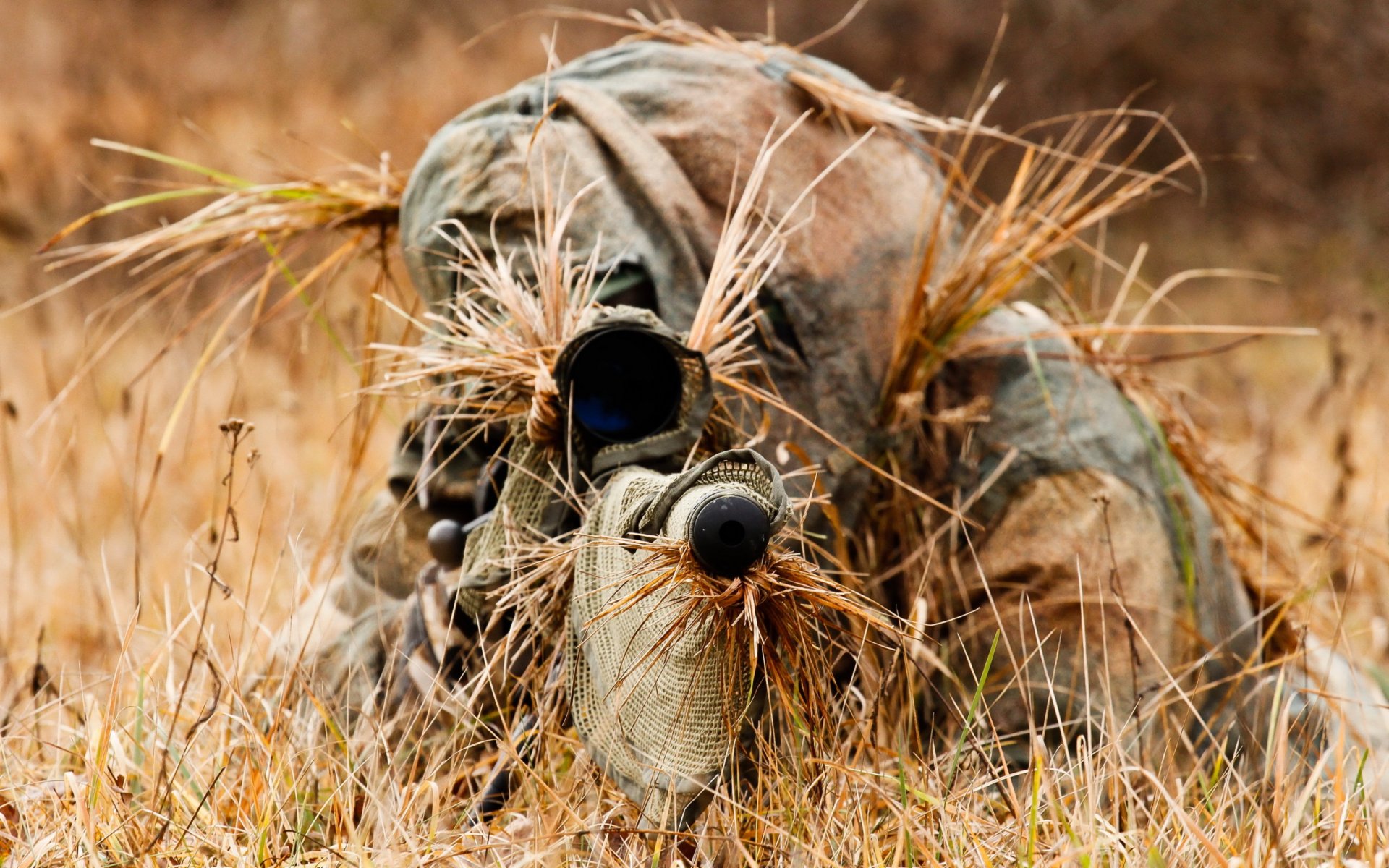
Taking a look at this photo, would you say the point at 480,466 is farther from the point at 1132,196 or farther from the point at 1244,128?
the point at 1244,128

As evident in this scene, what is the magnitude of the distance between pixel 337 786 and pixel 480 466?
0.46 metres

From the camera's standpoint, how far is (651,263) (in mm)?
1507

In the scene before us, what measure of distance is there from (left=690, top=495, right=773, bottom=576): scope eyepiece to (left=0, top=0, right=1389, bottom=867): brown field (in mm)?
341

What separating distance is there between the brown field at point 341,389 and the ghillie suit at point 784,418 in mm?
133

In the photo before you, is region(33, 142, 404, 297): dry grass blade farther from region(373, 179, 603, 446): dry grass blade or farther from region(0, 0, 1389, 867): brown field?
region(373, 179, 603, 446): dry grass blade

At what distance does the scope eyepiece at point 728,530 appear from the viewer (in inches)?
37.9

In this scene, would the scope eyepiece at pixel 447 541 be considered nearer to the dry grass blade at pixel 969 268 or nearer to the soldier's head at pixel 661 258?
the soldier's head at pixel 661 258

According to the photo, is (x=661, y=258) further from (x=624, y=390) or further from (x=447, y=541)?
(x=447, y=541)

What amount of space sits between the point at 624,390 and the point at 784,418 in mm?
370

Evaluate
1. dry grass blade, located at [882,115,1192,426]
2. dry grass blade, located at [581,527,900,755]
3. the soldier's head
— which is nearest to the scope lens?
the soldier's head

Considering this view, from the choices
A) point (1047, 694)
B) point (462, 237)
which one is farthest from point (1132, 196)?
point (462, 237)

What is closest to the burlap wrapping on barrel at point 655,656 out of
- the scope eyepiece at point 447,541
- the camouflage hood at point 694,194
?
the scope eyepiece at point 447,541

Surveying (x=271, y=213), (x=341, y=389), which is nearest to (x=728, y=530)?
(x=271, y=213)

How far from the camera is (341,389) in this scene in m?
4.67
